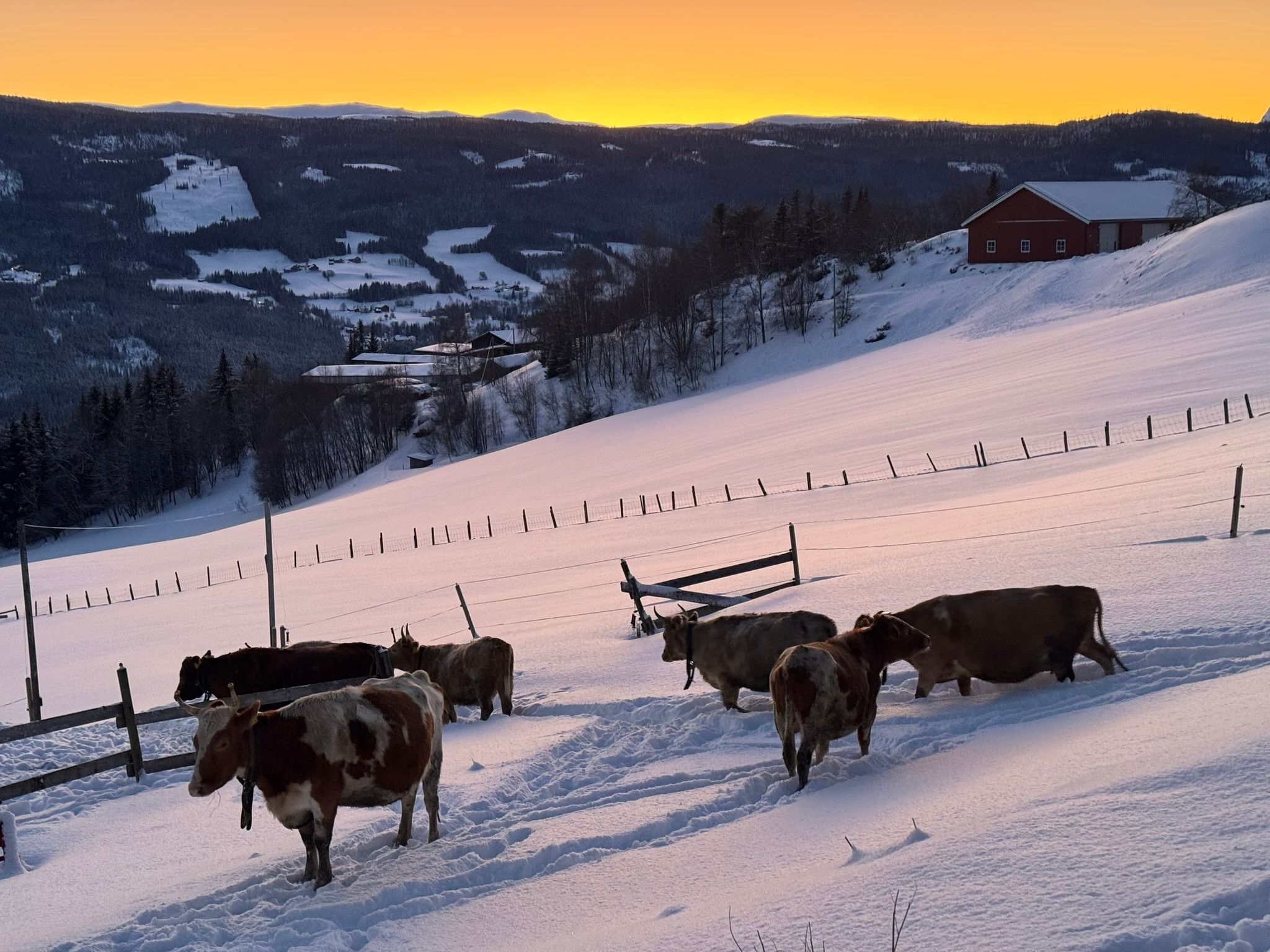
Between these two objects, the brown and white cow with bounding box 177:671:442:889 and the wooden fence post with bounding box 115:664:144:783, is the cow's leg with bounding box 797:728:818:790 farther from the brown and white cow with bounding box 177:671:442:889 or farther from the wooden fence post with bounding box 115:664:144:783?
the wooden fence post with bounding box 115:664:144:783

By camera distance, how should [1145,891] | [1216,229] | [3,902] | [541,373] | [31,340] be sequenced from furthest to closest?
[31,340] < [541,373] < [1216,229] < [3,902] < [1145,891]

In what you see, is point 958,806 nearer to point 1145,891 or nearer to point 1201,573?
point 1145,891

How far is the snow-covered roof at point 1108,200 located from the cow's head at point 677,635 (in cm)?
7141

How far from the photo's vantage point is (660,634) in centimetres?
1647

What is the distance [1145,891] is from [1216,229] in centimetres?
6781

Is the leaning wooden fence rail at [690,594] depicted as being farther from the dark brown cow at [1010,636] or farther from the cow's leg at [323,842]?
the cow's leg at [323,842]

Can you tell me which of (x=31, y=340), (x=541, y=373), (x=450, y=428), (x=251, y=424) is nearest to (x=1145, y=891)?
(x=450, y=428)

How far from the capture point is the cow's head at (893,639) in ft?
32.9

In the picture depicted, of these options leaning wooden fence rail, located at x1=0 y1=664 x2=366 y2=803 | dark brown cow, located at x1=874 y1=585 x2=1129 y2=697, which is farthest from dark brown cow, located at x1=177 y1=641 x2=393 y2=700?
dark brown cow, located at x1=874 y1=585 x2=1129 y2=697

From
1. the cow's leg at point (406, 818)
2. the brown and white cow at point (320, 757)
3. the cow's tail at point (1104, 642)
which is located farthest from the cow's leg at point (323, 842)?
the cow's tail at point (1104, 642)

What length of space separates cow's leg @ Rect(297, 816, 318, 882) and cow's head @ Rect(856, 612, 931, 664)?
526cm

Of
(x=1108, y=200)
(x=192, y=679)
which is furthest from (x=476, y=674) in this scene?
(x=1108, y=200)

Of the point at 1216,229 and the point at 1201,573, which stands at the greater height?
the point at 1216,229

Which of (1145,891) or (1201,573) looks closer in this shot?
(1145,891)
